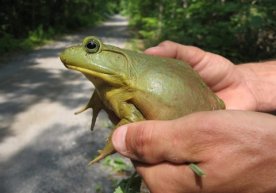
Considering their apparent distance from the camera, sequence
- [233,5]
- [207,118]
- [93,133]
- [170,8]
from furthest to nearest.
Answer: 1. [170,8]
2. [233,5]
3. [93,133]
4. [207,118]

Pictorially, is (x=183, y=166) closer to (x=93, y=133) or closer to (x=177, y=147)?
(x=177, y=147)

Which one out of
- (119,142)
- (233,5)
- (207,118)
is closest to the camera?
(207,118)

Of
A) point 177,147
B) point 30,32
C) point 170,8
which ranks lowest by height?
point 30,32

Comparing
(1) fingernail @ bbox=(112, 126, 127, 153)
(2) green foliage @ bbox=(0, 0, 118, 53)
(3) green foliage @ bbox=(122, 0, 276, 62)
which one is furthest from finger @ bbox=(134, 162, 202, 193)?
(2) green foliage @ bbox=(0, 0, 118, 53)

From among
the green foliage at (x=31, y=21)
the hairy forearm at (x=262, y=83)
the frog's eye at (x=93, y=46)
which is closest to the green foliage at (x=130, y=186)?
the frog's eye at (x=93, y=46)

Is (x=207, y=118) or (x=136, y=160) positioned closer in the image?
(x=207, y=118)

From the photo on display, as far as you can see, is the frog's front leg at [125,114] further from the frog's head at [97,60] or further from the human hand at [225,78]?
the human hand at [225,78]

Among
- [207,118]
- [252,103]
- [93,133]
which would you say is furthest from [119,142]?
[93,133]

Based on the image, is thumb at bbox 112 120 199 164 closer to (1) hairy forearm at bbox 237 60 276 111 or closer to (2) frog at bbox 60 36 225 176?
(2) frog at bbox 60 36 225 176
